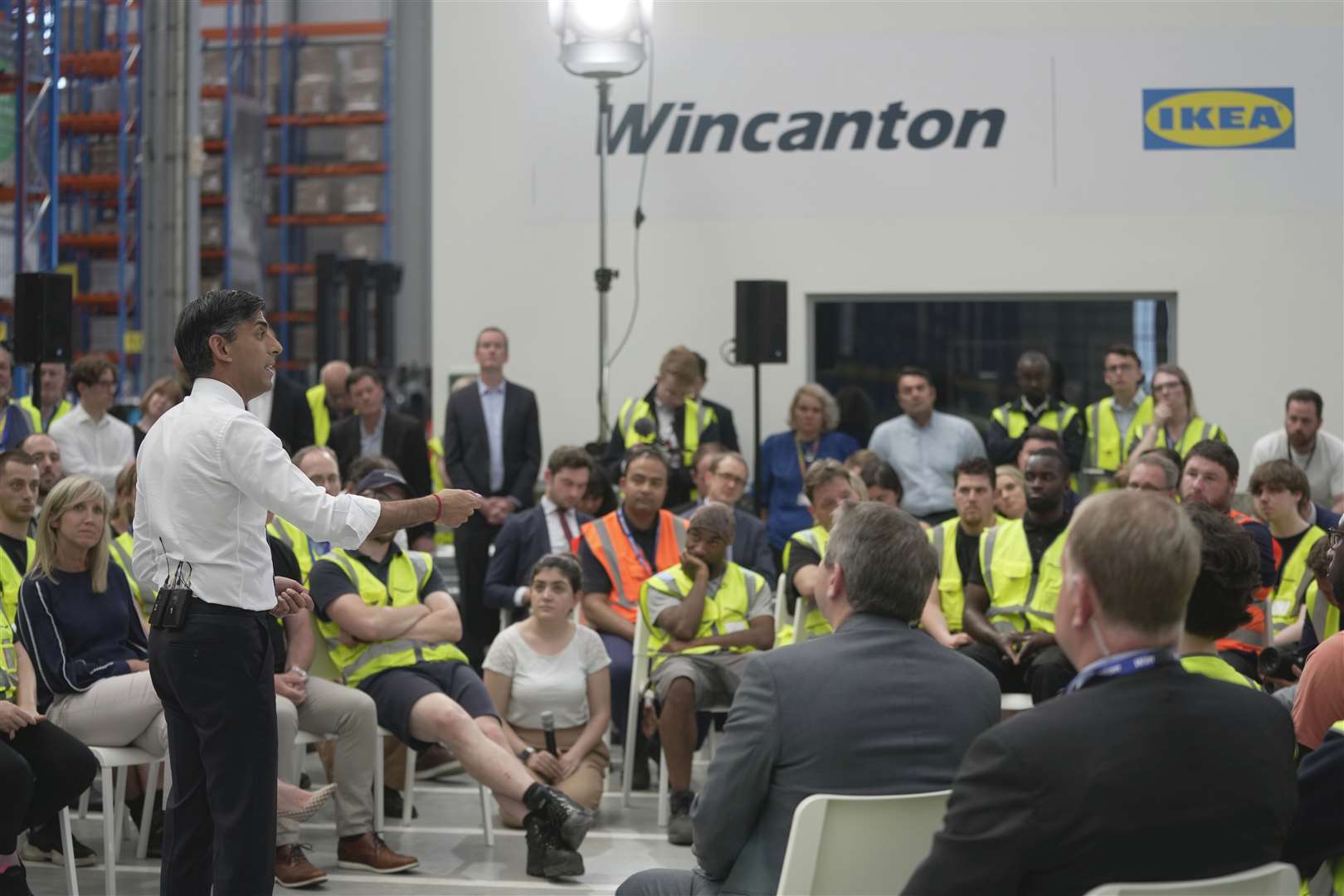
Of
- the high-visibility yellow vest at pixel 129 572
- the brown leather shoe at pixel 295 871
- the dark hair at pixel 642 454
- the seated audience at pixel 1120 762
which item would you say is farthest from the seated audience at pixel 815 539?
the seated audience at pixel 1120 762

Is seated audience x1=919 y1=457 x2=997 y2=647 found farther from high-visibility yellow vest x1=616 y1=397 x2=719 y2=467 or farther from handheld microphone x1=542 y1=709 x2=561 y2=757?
high-visibility yellow vest x1=616 y1=397 x2=719 y2=467

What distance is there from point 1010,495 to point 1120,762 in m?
4.29

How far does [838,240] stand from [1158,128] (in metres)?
1.73

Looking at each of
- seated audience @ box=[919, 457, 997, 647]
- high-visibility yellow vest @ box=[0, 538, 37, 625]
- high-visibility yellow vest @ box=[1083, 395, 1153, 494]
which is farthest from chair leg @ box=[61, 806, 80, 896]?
high-visibility yellow vest @ box=[1083, 395, 1153, 494]

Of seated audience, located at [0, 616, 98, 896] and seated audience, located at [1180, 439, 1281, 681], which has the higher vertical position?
seated audience, located at [1180, 439, 1281, 681]

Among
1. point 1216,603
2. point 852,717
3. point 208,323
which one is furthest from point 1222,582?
point 208,323

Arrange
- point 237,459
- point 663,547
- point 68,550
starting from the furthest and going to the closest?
point 663,547 < point 68,550 < point 237,459

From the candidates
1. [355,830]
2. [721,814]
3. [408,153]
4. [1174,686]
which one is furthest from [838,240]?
[408,153]

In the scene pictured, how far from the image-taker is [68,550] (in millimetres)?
4348

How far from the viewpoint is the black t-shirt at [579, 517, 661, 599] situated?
5855 millimetres

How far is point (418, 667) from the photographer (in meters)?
5.05

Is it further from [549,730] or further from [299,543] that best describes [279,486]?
[549,730]

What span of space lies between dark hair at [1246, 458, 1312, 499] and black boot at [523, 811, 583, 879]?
2609 millimetres

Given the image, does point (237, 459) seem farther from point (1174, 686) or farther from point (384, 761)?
point (384, 761)
